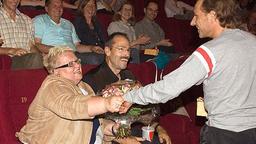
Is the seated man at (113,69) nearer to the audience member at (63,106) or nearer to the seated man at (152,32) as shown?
the audience member at (63,106)

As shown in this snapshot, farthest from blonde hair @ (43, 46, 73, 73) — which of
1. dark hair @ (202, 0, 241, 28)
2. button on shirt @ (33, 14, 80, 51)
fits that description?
button on shirt @ (33, 14, 80, 51)

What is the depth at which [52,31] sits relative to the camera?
4.90m

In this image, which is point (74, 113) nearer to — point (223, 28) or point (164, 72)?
point (223, 28)

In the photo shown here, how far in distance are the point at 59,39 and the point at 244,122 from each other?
3.14 metres

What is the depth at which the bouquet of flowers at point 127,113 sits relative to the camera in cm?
255

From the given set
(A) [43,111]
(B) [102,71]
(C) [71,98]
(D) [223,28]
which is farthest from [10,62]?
(D) [223,28]

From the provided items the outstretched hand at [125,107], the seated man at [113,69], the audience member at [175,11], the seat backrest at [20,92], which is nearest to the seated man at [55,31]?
the seated man at [113,69]

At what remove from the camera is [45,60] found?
2693 millimetres

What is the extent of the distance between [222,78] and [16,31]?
9.77 ft

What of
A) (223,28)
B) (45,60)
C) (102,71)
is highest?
(223,28)

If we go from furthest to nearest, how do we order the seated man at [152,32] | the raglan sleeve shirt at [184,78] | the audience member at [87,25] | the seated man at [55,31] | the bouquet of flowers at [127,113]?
the seated man at [152,32], the audience member at [87,25], the seated man at [55,31], the bouquet of flowers at [127,113], the raglan sleeve shirt at [184,78]

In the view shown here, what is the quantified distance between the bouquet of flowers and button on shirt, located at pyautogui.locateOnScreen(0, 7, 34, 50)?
2.09 metres


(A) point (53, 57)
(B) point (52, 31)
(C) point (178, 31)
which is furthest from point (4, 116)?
(C) point (178, 31)

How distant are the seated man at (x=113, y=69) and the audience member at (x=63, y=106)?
0.45 meters
